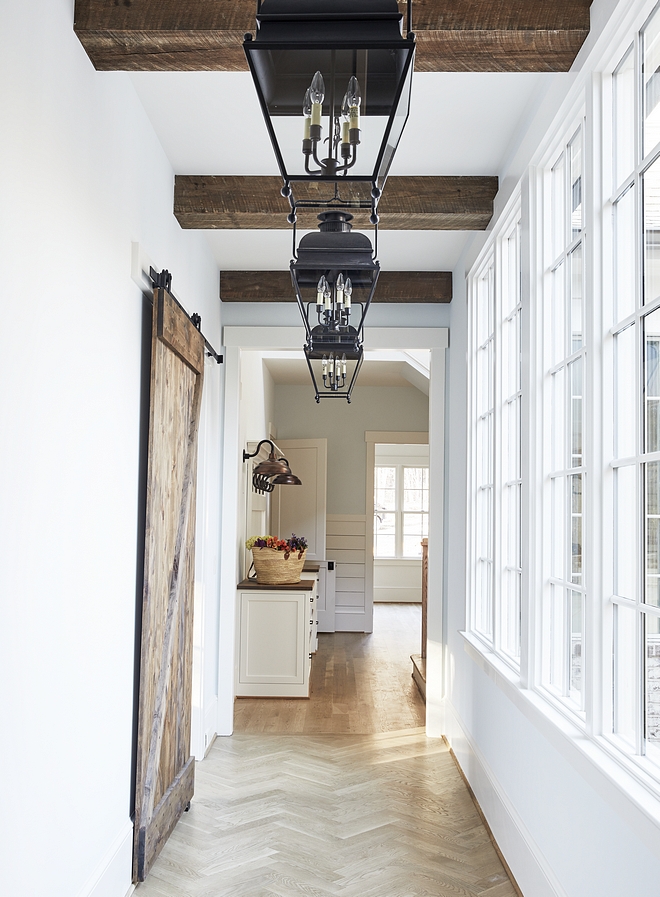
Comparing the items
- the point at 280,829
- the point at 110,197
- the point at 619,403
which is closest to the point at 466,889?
the point at 280,829

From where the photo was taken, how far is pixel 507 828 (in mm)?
3039

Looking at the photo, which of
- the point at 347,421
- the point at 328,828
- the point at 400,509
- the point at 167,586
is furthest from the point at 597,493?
the point at 400,509

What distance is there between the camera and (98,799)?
7.98 feet

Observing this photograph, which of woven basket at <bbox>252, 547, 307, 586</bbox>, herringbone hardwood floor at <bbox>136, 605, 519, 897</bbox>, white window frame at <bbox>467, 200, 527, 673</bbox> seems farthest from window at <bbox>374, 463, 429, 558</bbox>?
white window frame at <bbox>467, 200, 527, 673</bbox>

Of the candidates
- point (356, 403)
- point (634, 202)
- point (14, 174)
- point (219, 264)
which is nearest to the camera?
point (14, 174)

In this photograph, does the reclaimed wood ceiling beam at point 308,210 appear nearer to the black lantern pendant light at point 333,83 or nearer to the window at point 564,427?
the window at point 564,427

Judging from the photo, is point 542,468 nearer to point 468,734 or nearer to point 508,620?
point 508,620

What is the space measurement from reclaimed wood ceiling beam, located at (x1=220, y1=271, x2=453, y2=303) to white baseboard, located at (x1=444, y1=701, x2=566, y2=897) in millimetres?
2545

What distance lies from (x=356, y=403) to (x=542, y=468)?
7041 millimetres

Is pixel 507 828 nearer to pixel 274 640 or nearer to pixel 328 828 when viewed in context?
pixel 328 828

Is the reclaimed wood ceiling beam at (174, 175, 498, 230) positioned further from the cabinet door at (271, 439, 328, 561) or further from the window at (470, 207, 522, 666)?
the cabinet door at (271, 439, 328, 561)

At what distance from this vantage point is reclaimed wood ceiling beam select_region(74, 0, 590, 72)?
6.65 ft

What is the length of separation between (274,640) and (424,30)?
447cm

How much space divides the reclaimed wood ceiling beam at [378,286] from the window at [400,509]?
730cm
